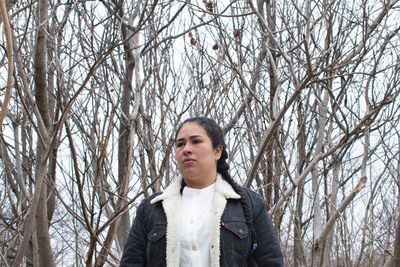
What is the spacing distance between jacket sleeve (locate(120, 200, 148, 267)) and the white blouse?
6.7 inches

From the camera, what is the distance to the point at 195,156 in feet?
5.67

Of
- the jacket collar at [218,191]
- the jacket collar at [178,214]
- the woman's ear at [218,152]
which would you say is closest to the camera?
the jacket collar at [178,214]

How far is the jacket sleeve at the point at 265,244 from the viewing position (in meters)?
1.60

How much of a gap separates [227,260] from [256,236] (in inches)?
5.8

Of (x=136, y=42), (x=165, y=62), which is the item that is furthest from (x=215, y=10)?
(x=165, y=62)

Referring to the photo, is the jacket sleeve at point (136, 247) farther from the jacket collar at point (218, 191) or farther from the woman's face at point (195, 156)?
the woman's face at point (195, 156)

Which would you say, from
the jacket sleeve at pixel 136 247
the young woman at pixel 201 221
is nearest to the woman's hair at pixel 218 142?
the young woman at pixel 201 221

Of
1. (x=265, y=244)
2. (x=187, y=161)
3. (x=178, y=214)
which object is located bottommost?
(x=265, y=244)

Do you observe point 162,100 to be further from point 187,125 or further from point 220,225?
point 220,225

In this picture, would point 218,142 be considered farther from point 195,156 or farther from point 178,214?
point 178,214

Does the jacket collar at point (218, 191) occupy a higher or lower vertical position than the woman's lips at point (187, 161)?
lower

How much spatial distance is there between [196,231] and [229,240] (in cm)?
13

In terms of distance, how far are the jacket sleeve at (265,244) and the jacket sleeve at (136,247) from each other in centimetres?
43

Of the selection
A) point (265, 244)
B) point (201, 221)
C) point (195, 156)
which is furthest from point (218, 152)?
point (265, 244)
